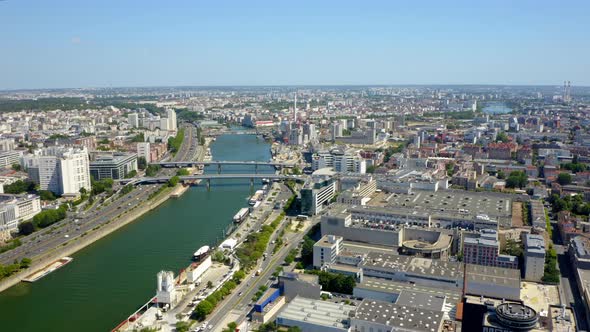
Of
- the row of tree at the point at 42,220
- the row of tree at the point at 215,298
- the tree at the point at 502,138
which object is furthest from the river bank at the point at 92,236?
the tree at the point at 502,138

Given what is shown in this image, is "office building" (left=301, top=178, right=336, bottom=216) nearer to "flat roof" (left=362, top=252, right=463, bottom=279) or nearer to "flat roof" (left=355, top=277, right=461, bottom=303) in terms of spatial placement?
"flat roof" (left=362, top=252, right=463, bottom=279)

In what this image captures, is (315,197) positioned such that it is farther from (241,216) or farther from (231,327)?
(231,327)

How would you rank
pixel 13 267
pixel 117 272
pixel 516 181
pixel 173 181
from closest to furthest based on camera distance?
pixel 13 267, pixel 117 272, pixel 516 181, pixel 173 181

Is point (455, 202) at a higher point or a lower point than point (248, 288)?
higher

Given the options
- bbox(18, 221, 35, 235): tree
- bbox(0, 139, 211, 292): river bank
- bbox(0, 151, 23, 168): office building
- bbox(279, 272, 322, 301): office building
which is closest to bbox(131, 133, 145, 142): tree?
bbox(0, 151, 23, 168): office building

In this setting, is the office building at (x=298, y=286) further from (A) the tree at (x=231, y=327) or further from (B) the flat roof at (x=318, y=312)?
(A) the tree at (x=231, y=327)

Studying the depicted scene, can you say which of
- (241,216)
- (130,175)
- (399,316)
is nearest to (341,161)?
(241,216)

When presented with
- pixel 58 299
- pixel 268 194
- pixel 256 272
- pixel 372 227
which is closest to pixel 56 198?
pixel 268 194

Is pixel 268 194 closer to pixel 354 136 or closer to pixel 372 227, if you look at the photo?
pixel 372 227
